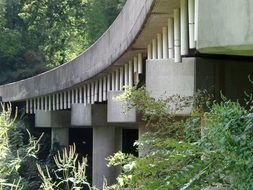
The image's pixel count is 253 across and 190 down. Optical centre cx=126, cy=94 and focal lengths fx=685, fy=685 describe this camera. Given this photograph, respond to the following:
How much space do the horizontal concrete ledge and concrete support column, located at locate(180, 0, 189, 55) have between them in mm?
429

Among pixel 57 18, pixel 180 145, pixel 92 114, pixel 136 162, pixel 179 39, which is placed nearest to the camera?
pixel 180 145

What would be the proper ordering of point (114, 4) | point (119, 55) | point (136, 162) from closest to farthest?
point (136, 162), point (119, 55), point (114, 4)

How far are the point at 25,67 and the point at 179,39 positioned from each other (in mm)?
18835

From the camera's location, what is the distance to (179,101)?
8180 millimetres

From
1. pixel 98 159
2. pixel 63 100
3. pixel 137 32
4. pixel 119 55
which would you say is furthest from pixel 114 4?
pixel 137 32

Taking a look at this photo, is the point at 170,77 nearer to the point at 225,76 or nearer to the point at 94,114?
the point at 225,76

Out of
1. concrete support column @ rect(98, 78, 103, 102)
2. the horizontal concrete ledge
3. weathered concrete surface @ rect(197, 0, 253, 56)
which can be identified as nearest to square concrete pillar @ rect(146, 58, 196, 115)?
the horizontal concrete ledge

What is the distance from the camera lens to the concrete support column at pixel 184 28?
27.4 ft

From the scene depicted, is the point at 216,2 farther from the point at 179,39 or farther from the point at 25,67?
the point at 25,67

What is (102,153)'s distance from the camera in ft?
53.4

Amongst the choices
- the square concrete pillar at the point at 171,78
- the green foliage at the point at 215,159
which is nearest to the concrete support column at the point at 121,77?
the square concrete pillar at the point at 171,78

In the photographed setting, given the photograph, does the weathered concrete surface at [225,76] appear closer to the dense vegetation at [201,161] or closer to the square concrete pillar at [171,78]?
the square concrete pillar at [171,78]

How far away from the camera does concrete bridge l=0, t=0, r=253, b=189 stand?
224 inches

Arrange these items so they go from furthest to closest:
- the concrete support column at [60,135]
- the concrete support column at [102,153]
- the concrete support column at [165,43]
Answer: the concrete support column at [60,135] → the concrete support column at [102,153] → the concrete support column at [165,43]
